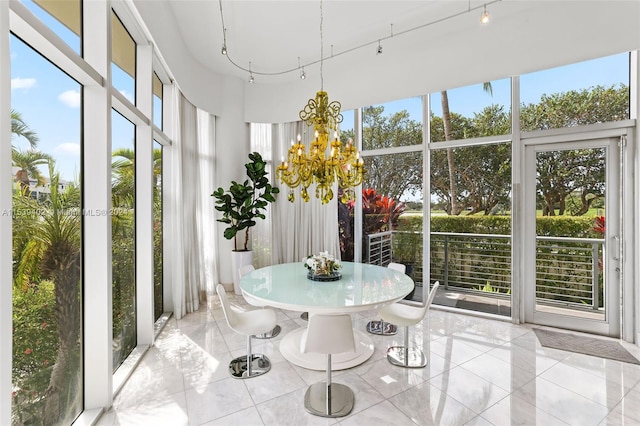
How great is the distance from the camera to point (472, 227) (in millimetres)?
3889

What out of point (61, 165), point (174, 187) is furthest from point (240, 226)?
point (61, 165)

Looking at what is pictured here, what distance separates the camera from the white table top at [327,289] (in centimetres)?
208

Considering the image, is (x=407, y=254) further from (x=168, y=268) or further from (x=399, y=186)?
(x=168, y=268)

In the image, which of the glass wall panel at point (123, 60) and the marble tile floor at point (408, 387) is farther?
the glass wall panel at point (123, 60)

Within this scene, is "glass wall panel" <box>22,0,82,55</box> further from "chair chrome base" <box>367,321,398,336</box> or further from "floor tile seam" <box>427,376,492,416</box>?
"chair chrome base" <box>367,321,398,336</box>

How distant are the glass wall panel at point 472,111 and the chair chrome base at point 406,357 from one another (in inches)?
112

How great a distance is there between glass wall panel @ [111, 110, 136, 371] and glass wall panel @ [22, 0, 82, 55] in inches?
23.6

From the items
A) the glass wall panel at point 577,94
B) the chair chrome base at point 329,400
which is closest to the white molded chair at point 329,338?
the chair chrome base at point 329,400

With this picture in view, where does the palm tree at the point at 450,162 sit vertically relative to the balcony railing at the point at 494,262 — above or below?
above

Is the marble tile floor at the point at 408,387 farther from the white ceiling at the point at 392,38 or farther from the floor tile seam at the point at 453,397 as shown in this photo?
the white ceiling at the point at 392,38

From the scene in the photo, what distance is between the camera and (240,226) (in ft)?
14.8

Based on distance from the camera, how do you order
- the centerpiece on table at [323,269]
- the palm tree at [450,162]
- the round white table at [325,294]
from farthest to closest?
the palm tree at [450,162]
the centerpiece on table at [323,269]
the round white table at [325,294]

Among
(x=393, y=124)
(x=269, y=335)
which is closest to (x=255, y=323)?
(x=269, y=335)

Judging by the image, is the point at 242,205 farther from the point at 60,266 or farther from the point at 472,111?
the point at 472,111
